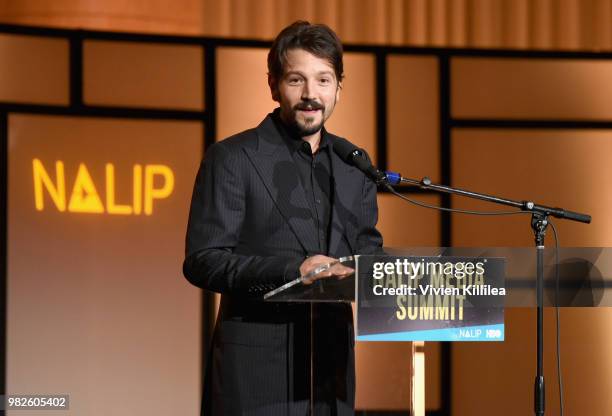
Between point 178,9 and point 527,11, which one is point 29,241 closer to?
point 178,9

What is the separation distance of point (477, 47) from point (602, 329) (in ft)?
10.2

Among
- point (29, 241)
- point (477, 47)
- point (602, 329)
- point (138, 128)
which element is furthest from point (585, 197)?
point (602, 329)

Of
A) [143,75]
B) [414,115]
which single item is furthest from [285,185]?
[414,115]

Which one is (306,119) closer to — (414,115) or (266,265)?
(266,265)

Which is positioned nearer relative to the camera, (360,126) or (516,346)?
(516,346)

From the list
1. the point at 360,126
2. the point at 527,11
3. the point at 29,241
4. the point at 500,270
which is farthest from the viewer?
the point at 527,11

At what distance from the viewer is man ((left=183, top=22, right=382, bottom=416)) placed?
1.70 m

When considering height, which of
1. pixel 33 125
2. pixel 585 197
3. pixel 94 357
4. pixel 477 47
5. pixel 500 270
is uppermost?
pixel 477 47

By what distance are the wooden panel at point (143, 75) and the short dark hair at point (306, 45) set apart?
7.59ft

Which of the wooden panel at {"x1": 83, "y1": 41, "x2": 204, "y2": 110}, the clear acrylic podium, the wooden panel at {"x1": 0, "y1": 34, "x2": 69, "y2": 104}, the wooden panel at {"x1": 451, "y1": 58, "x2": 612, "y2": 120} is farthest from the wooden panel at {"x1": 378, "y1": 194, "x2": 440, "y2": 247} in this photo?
the clear acrylic podium

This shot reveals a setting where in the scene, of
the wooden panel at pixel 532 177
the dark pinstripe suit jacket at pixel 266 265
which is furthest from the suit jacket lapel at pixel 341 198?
the wooden panel at pixel 532 177

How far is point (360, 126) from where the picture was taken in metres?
4.47

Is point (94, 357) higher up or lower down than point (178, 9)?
lower down

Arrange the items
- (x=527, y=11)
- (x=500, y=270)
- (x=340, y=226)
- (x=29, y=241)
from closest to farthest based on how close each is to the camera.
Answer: (x=500, y=270) < (x=340, y=226) < (x=29, y=241) < (x=527, y=11)
